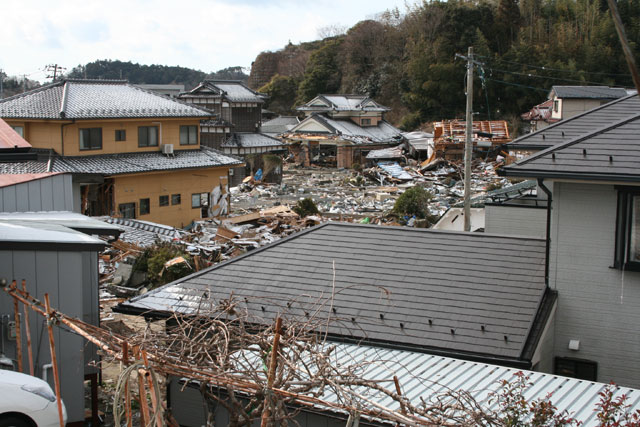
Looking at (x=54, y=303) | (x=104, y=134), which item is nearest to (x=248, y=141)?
(x=104, y=134)

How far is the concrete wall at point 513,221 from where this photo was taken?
429 inches

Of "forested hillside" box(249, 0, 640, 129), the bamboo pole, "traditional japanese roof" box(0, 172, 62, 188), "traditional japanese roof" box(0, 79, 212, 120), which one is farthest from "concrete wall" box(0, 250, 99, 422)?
"forested hillside" box(249, 0, 640, 129)

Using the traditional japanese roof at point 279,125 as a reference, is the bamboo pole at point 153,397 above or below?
below

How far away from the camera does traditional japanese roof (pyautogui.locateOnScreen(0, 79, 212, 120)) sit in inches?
973

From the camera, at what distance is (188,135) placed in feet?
94.2

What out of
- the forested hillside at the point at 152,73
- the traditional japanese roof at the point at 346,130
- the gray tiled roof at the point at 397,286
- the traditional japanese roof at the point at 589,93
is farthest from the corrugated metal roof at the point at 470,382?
the forested hillside at the point at 152,73

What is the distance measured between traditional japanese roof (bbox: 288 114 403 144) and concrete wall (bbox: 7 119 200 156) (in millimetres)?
21859

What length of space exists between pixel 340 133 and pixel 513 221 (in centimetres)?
3866

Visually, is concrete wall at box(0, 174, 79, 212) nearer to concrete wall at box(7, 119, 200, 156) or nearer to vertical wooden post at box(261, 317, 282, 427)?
vertical wooden post at box(261, 317, 282, 427)

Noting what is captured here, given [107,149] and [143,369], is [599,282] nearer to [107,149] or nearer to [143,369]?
[143,369]

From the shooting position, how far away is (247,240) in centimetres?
2141

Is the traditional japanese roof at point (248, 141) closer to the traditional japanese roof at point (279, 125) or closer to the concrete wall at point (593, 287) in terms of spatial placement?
the traditional japanese roof at point (279, 125)

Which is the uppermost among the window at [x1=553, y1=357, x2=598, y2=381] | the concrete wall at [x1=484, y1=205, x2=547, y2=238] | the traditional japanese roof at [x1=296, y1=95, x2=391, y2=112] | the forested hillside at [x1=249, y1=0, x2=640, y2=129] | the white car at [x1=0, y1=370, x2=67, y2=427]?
the forested hillside at [x1=249, y1=0, x2=640, y2=129]

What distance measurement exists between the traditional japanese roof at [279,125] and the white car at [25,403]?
50.8 metres
